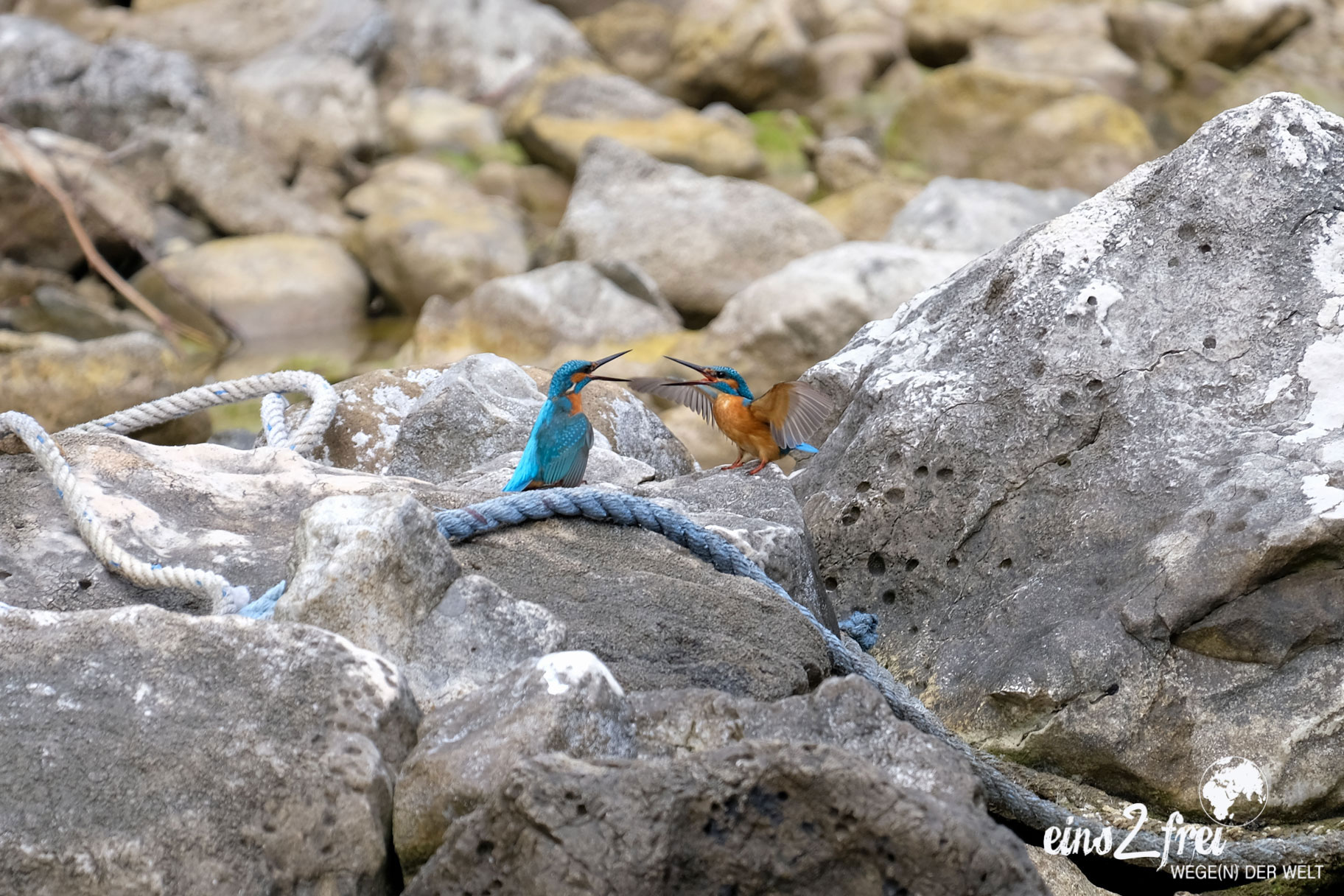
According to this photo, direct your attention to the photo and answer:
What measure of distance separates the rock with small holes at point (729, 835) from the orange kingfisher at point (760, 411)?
1761mm

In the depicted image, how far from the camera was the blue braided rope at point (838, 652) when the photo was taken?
2230 millimetres

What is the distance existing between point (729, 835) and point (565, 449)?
70.9 inches

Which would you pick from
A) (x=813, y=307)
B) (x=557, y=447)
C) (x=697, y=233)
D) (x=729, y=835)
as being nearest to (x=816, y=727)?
(x=729, y=835)

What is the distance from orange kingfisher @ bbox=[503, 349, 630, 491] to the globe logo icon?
4.83ft

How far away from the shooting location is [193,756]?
1.64 meters

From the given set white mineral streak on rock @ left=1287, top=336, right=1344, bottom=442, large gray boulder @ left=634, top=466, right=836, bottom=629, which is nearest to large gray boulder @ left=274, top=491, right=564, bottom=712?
large gray boulder @ left=634, top=466, right=836, bottom=629

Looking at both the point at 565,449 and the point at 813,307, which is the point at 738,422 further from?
Answer: the point at 813,307

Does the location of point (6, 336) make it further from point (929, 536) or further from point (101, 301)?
point (929, 536)

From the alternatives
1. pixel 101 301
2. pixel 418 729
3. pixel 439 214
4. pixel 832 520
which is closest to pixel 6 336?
pixel 101 301

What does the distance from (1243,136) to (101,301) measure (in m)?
9.70

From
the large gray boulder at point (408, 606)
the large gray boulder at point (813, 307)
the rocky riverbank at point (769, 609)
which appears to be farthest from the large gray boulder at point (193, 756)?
the large gray boulder at point (813, 307)

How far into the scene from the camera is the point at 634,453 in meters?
3.98

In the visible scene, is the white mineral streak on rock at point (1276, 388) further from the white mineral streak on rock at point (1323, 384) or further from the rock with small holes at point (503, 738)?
the rock with small holes at point (503, 738)

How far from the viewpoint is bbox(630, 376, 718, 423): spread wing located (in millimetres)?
3732
